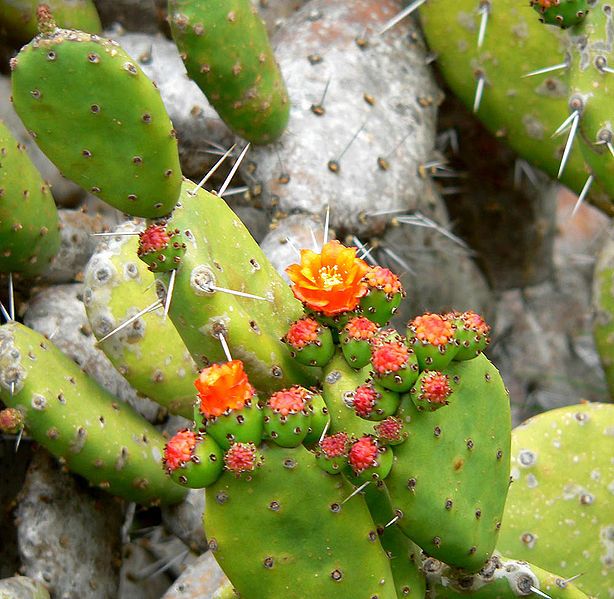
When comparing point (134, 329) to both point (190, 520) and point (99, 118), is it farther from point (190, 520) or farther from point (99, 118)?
point (99, 118)

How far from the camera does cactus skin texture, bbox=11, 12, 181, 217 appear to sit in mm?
1346

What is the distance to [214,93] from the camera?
2027 millimetres

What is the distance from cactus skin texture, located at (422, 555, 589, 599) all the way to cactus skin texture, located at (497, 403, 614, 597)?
9.5 inches

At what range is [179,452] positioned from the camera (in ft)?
4.09

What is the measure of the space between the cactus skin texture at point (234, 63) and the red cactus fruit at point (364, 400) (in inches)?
33.9

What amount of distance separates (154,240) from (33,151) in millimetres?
1199

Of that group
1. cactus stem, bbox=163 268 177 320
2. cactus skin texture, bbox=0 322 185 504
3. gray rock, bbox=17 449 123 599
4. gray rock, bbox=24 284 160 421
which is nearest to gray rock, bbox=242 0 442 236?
gray rock, bbox=24 284 160 421

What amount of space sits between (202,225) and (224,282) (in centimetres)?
9

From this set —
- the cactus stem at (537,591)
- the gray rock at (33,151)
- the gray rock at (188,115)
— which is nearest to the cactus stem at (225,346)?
the cactus stem at (537,591)

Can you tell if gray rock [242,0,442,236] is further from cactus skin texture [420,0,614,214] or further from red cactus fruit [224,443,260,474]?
red cactus fruit [224,443,260,474]

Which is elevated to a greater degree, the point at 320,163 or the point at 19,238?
the point at 19,238

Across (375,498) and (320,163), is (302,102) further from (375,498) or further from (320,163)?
(375,498)

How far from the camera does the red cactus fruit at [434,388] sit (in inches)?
51.3

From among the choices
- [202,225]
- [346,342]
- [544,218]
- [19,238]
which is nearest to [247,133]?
[19,238]
